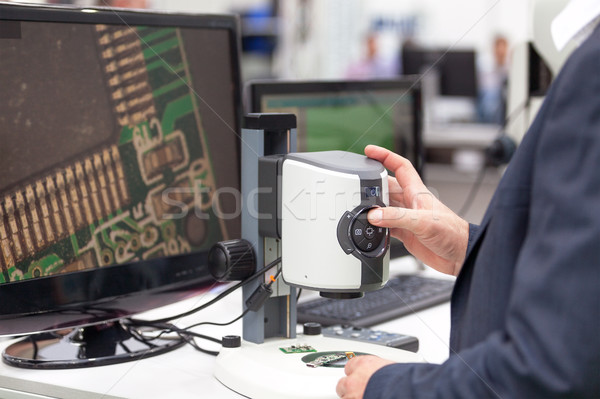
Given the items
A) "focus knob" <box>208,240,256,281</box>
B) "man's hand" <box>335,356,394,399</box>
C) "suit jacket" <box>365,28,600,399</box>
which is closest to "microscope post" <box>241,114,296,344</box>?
"focus knob" <box>208,240,256,281</box>

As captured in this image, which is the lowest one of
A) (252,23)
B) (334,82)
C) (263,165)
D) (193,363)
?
(193,363)

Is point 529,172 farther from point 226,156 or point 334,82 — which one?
point 334,82

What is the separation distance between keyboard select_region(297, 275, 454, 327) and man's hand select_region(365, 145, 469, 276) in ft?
0.76

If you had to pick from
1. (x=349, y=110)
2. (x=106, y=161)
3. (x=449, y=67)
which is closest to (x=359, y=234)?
(x=106, y=161)

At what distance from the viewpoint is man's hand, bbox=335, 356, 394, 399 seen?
2.65 feet

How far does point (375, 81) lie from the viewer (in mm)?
1606

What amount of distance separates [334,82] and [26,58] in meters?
0.64

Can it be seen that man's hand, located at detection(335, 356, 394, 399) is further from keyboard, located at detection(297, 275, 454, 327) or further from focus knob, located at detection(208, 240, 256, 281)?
keyboard, located at detection(297, 275, 454, 327)

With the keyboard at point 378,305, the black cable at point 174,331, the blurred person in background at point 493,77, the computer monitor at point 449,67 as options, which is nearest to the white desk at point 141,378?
the black cable at point 174,331

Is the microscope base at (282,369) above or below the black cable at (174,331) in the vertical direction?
above

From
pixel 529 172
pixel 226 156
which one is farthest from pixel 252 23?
pixel 529 172

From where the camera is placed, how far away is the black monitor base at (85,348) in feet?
3.57

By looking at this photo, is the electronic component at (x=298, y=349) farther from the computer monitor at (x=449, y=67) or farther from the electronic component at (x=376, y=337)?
the computer monitor at (x=449, y=67)

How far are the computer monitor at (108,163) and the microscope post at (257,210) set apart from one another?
0.09 m
